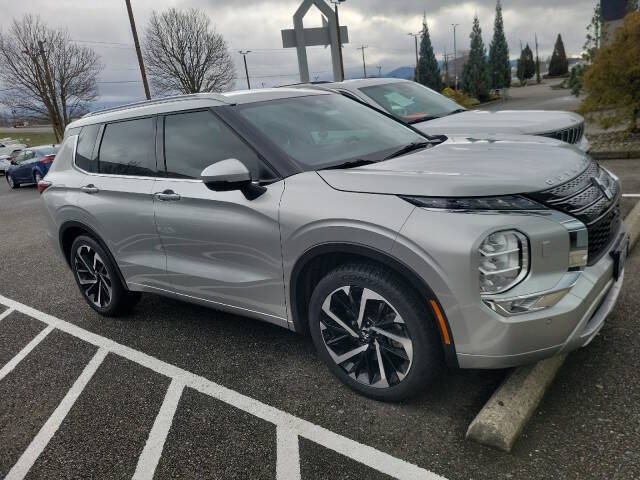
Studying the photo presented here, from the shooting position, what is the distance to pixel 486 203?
2.40 m

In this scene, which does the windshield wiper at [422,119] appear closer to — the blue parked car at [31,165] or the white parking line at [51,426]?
the white parking line at [51,426]

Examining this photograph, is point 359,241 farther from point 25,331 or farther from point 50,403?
point 25,331

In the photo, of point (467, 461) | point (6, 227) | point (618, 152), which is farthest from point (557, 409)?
point (6, 227)

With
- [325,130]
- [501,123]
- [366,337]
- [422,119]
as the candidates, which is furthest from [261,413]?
[422,119]

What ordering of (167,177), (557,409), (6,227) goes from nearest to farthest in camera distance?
(557,409) → (167,177) → (6,227)

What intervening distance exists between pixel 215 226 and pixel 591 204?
2079 millimetres

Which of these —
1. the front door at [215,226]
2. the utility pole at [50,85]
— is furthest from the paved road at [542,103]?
the utility pole at [50,85]

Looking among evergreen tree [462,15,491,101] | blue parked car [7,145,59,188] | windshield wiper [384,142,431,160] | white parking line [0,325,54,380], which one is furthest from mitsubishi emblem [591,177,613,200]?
evergreen tree [462,15,491,101]

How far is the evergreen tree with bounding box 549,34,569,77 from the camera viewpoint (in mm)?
76250

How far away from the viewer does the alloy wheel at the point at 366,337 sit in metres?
2.70

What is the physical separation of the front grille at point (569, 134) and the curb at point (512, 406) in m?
3.76

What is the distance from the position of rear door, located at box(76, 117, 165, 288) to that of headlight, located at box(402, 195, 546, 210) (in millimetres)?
2139

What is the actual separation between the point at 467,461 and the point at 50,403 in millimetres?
2563

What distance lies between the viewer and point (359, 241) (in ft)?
8.59
